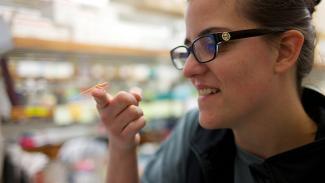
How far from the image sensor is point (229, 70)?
85 cm

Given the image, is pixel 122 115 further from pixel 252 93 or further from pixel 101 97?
pixel 252 93

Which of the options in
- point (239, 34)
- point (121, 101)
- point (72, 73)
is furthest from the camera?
point (72, 73)

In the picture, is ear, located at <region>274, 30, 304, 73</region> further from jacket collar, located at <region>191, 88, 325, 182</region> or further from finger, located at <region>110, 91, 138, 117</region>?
finger, located at <region>110, 91, 138, 117</region>

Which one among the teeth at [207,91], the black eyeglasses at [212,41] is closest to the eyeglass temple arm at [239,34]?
the black eyeglasses at [212,41]

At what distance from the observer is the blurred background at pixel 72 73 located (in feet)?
4.51

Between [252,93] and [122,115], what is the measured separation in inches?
15.0

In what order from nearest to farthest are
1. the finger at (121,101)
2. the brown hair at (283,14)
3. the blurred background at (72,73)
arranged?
the brown hair at (283,14)
the finger at (121,101)
the blurred background at (72,73)

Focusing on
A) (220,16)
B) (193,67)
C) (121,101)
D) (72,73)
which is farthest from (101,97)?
(72,73)

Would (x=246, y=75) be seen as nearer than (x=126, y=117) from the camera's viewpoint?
Yes

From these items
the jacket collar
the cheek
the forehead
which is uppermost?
the forehead

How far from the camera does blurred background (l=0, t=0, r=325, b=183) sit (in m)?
1.38

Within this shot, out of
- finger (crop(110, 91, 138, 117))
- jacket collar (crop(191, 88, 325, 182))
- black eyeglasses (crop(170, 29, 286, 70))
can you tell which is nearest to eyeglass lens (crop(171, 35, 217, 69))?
black eyeglasses (crop(170, 29, 286, 70))

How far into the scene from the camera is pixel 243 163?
3.50 ft

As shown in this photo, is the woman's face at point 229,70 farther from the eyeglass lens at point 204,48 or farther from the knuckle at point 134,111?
the knuckle at point 134,111
